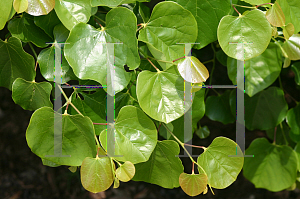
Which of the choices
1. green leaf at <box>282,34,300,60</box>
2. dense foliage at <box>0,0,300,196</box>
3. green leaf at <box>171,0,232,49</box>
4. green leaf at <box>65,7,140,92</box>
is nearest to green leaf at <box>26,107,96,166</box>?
dense foliage at <box>0,0,300,196</box>

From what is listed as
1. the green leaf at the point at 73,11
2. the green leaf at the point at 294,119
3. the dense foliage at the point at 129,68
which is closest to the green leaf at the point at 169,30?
the dense foliage at the point at 129,68

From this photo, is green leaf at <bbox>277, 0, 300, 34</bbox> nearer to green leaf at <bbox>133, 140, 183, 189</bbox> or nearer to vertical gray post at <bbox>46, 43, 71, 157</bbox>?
green leaf at <bbox>133, 140, 183, 189</bbox>

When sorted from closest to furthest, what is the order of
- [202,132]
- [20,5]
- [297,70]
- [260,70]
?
[20,5] → [260,70] → [297,70] → [202,132]

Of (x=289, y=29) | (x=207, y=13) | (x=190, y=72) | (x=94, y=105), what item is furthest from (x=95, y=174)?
(x=289, y=29)

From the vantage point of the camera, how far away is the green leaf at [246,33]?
1.59 feet

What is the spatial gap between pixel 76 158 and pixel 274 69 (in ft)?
1.92

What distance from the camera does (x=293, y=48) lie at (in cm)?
61

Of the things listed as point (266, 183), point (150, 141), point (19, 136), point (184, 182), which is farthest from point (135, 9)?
point (19, 136)

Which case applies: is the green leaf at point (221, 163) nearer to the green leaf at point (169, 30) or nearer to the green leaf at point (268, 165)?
the green leaf at point (169, 30)

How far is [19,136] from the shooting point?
1436mm

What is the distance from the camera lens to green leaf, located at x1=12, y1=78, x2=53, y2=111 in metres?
0.53

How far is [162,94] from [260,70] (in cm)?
34

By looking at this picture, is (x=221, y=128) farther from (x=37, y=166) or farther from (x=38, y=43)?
(x=37, y=166)

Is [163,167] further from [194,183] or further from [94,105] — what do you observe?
[94,105]
